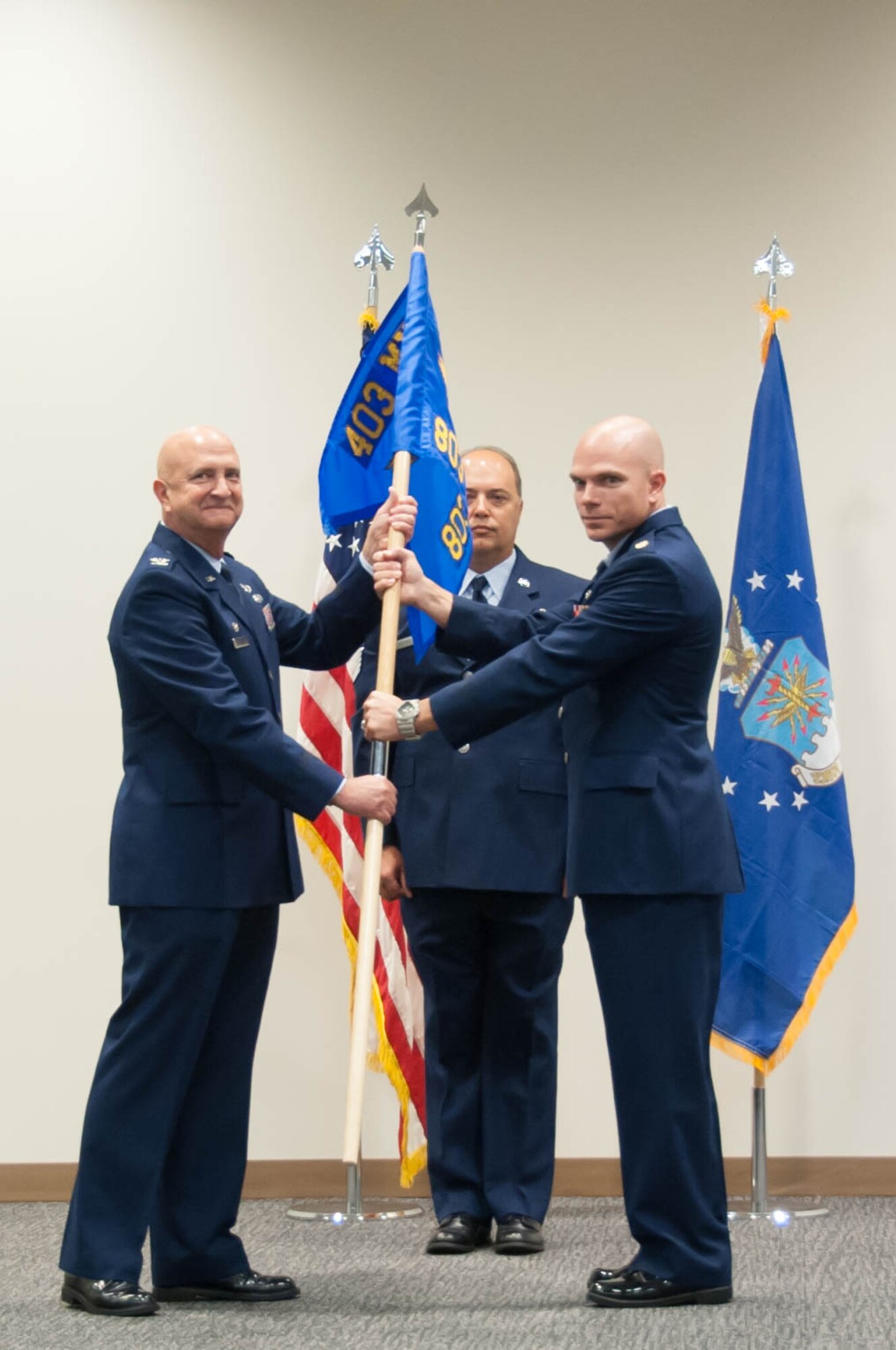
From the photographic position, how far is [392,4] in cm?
454

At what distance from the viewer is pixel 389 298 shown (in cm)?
444

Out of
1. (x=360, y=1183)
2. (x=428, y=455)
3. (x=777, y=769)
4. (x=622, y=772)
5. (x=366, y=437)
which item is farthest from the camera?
(x=360, y=1183)

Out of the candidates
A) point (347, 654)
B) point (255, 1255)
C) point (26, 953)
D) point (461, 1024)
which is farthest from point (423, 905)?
point (26, 953)

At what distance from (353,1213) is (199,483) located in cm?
193

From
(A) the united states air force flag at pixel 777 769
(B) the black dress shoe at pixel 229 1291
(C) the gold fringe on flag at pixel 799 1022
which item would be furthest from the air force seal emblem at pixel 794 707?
(B) the black dress shoe at pixel 229 1291

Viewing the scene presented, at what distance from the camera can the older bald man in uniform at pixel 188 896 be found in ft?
9.19

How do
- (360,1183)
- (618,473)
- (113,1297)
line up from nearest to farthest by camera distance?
(113,1297) < (618,473) < (360,1183)

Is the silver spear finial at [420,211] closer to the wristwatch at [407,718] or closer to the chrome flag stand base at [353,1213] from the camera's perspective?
the wristwatch at [407,718]

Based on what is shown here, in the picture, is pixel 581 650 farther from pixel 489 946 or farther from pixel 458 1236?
pixel 458 1236

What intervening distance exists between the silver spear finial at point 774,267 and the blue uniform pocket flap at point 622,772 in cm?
172

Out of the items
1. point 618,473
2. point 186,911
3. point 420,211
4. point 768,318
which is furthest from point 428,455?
point 768,318

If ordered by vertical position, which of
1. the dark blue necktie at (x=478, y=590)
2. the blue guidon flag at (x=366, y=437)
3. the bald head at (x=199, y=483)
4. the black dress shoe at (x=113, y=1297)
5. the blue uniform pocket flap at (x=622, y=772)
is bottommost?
the black dress shoe at (x=113, y=1297)

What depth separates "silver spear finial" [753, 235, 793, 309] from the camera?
4.07 metres

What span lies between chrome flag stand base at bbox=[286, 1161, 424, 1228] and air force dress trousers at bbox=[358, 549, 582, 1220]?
402 millimetres
